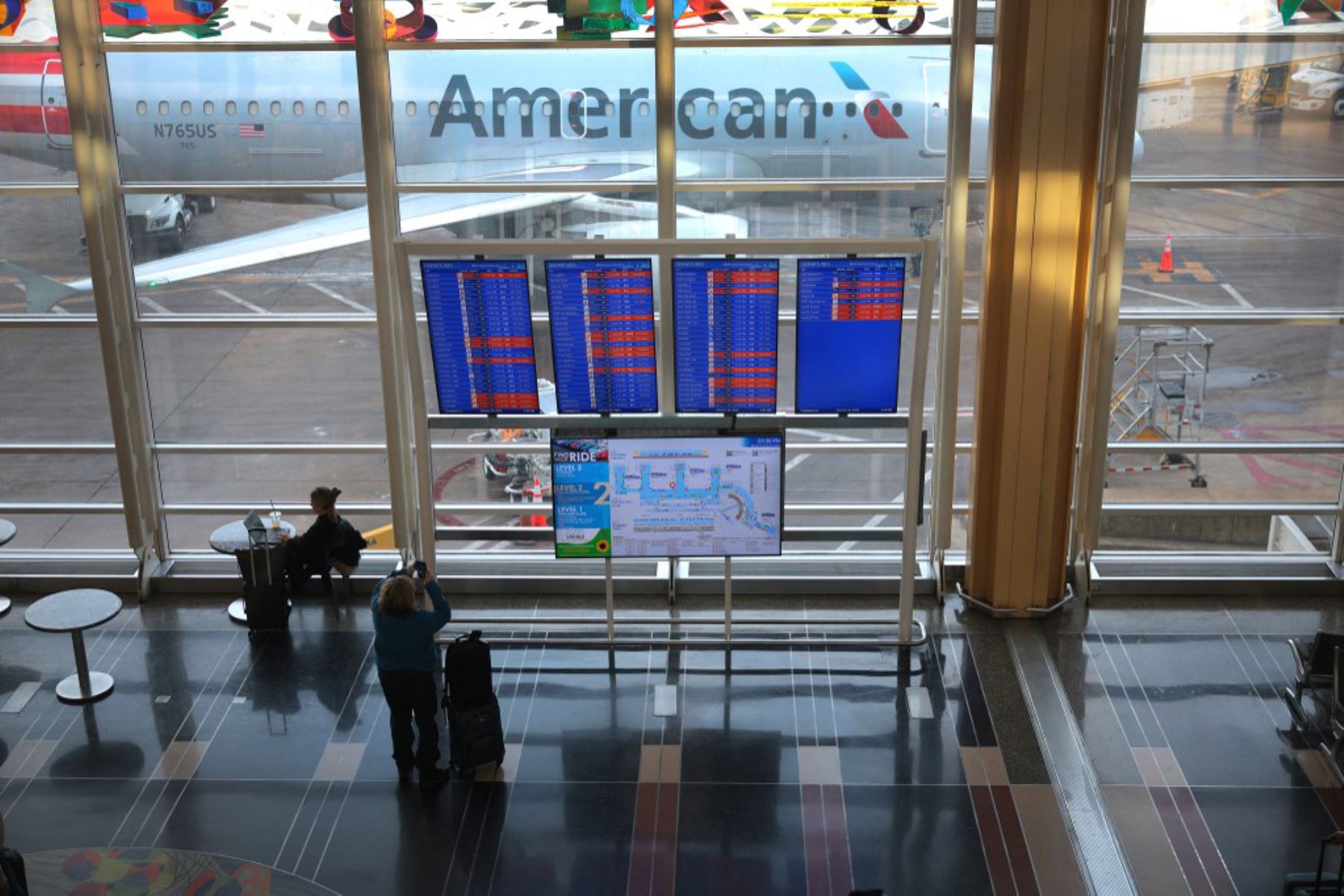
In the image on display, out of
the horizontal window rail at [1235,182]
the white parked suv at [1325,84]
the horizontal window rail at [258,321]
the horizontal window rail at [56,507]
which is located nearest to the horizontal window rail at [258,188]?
the horizontal window rail at [258,321]

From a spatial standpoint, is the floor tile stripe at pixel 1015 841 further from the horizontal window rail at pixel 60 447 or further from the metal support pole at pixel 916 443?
the horizontal window rail at pixel 60 447

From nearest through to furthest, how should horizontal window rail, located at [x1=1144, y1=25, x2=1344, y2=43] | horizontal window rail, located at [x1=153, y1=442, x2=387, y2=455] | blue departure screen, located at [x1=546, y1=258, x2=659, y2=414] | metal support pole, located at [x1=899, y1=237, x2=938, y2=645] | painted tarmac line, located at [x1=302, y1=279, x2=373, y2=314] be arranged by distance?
1. metal support pole, located at [x1=899, y1=237, x2=938, y2=645]
2. blue departure screen, located at [x1=546, y1=258, x2=659, y2=414]
3. horizontal window rail, located at [x1=1144, y1=25, x2=1344, y2=43]
4. painted tarmac line, located at [x1=302, y1=279, x2=373, y2=314]
5. horizontal window rail, located at [x1=153, y1=442, x2=387, y2=455]

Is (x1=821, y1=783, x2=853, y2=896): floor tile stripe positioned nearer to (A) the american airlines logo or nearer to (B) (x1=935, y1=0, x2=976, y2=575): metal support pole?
(B) (x1=935, y1=0, x2=976, y2=575): metal support pole

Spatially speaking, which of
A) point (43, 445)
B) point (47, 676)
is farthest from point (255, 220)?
point (47, 676)

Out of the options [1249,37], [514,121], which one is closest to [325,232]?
[514,121]

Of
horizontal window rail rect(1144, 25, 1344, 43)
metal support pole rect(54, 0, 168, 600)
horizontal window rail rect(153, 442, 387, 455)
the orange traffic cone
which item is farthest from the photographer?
horizontal window rail rect(153, 442, 387, 455)

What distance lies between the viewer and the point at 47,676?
9.50 metres

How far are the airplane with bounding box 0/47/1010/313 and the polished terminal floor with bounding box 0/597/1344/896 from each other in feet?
10.6

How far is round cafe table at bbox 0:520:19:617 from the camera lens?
9977 mm

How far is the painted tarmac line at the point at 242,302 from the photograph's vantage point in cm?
1034

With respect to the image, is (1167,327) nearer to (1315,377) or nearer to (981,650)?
(1315,377)

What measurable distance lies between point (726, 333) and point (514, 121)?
2.45 m

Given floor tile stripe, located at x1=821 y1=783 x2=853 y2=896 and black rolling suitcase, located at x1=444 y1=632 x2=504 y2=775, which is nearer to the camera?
floor tile stripe, located at x1=821 y1=783 x2=853 y2=896

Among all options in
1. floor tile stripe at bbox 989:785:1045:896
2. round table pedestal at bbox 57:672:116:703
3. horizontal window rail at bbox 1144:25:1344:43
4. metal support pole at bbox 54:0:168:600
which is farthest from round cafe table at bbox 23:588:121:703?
horizontal window rail at bbox 1144:25:1344:43
